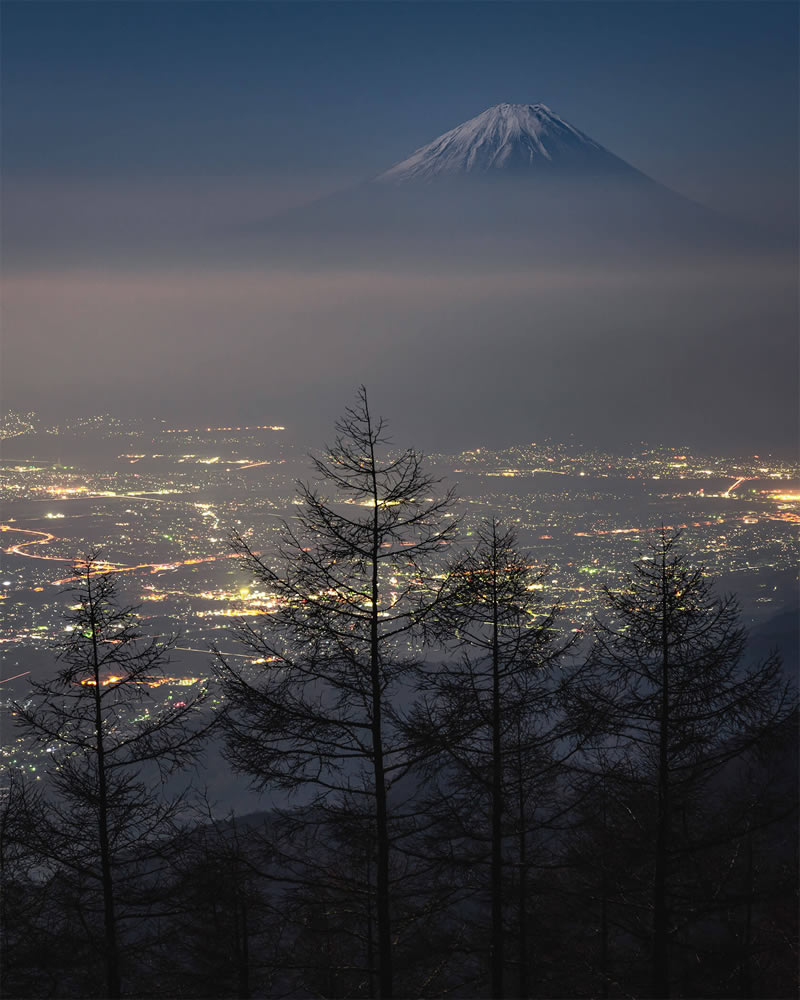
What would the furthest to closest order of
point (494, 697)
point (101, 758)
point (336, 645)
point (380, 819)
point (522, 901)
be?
point (522, 901), point (494, 697), point (101, 758), point (336, 645), point (380, 819)

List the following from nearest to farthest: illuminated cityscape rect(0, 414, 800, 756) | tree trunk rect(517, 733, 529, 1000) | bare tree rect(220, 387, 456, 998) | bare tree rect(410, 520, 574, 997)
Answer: bare tree rect(220, 387, 456, 998) → bare tree rect(410, 520, 574, 997) → tree trunk rect(517, 733, 529, 1000) → illuminated cityscape rect(0, 414, 800, 756)

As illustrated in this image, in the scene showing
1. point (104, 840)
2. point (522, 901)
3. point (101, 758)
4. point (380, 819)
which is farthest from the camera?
point (522, 901)

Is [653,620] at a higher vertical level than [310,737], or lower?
higher

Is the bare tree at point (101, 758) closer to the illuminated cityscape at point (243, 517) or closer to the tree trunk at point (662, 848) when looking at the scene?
the tree trunk at point (662, 848)

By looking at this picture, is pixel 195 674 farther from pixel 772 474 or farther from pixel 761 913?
pixel 772 474

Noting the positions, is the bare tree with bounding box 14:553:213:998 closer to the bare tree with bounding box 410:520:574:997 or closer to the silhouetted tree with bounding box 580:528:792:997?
the bare tree with bounding box 410:520:574:997

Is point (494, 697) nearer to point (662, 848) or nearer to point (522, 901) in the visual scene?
point (662, 848)

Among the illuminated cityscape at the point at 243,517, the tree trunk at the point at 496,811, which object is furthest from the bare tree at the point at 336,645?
the illuminated cityscape at the point at 243,517

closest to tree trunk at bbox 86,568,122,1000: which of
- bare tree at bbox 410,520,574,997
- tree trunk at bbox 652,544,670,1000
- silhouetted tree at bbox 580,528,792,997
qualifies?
bare tree at bbox 410,520,574,997

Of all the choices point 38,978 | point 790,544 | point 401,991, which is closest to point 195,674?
point 401,991

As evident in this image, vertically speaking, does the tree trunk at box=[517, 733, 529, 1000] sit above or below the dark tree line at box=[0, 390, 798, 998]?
below

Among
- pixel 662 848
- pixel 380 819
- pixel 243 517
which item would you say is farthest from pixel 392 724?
A: pixel 243 517
